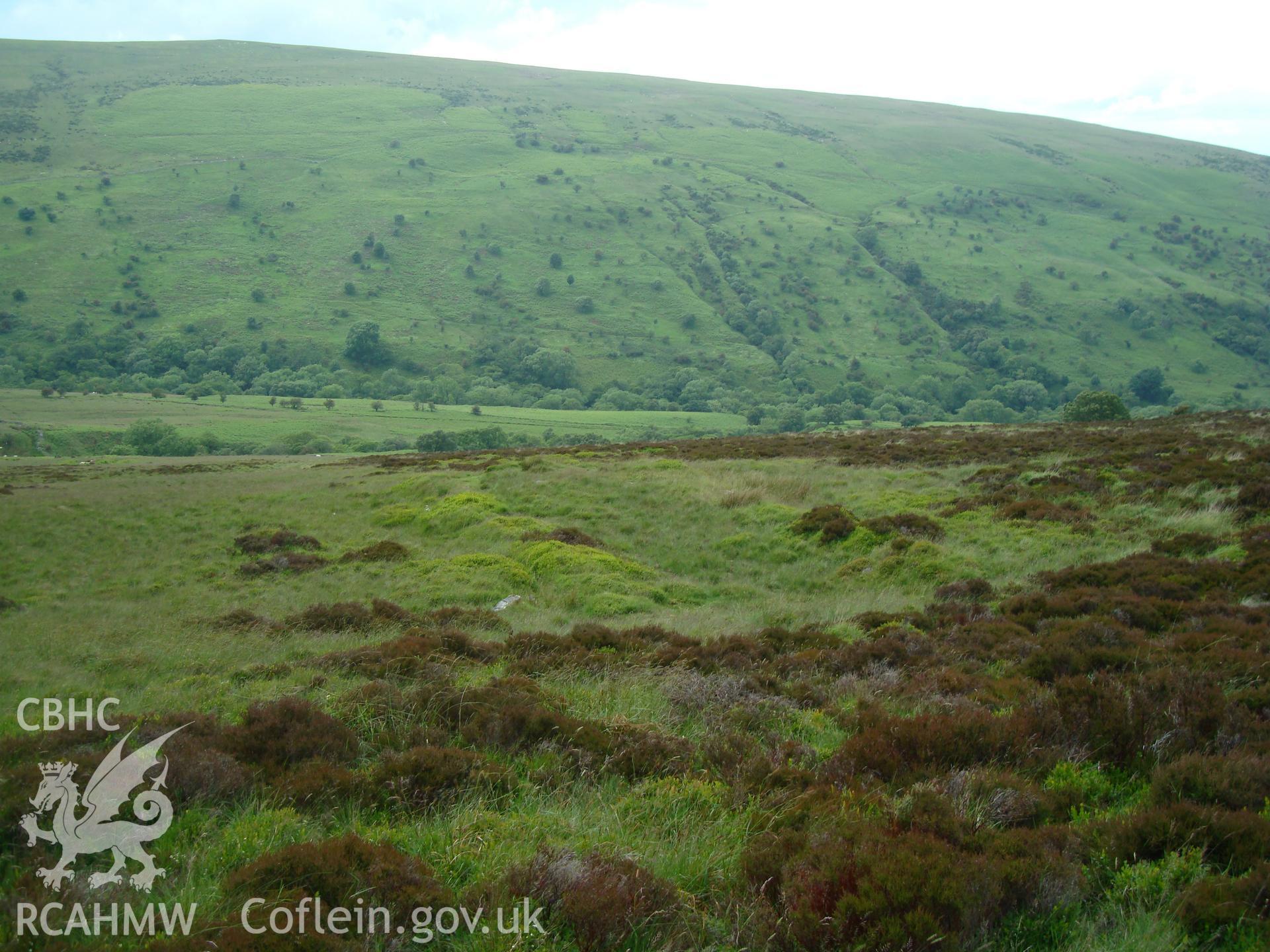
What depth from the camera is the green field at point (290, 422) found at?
77125 mm

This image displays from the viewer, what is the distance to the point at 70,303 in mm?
138875

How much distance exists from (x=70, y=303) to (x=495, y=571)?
16006 cm

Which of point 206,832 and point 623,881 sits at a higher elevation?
point 623,881

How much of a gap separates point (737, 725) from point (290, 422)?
95.3 meters

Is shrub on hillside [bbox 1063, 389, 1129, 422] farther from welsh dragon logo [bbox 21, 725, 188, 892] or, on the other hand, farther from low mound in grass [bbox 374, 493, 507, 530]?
welsh dragon logo [bbox 21, 725, 188, 892]

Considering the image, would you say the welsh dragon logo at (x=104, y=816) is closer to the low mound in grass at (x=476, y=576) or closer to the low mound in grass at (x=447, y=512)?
the low mound in grass at (x=476, y=576)

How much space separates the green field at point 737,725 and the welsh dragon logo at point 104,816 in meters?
0.11

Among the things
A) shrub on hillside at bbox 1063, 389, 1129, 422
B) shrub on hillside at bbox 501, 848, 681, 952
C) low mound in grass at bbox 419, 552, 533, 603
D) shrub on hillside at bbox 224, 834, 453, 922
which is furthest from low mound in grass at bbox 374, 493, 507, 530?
shrub on hillside at bbox 1063, 389, 1129, 422

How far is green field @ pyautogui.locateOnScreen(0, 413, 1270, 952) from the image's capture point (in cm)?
424

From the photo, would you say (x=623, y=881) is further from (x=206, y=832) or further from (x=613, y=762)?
(x=206, y=832)

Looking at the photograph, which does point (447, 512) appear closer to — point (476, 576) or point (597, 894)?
point (476, 576)

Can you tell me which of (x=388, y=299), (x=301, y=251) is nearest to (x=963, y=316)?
(x=388, y=299)

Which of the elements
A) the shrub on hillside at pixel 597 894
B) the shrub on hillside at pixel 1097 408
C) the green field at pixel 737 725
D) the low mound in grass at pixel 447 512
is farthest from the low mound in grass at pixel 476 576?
the shrub on hillside at pixel 1097 408

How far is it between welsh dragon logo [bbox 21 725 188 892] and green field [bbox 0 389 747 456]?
80214mm
